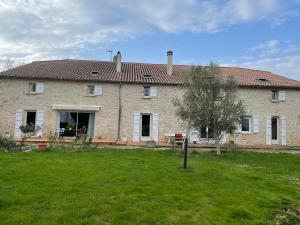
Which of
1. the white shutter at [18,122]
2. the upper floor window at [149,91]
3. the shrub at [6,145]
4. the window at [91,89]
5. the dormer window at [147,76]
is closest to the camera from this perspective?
the shrub at [6,145]

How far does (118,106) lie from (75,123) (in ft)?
12.7

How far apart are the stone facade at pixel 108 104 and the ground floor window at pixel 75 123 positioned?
1.87 feet

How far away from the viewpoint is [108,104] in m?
23.2

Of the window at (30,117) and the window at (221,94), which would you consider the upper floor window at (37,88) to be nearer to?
the window at (30,117)

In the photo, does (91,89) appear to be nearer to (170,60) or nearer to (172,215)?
(170,60)

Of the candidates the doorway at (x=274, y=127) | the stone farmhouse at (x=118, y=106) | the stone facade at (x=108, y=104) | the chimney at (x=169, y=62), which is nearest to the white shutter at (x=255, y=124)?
the stone farmhouse at (x=118, y=106)

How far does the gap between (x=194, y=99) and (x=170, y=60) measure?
9408 millimetres

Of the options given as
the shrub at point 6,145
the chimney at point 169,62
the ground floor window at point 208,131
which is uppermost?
the chimney at point 169,62

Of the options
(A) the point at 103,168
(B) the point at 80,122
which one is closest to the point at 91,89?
(B) the point at 80,122

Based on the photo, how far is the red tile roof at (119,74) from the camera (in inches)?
911

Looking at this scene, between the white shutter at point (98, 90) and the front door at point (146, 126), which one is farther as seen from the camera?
the front door at point (146, 126)

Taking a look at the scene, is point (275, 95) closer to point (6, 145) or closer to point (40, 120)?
point (40, 120)

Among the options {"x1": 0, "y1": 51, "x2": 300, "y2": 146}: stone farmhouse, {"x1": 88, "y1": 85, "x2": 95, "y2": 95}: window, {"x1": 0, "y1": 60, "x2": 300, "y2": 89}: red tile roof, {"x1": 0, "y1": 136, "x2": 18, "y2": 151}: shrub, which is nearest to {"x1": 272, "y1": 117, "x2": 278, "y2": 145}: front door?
{"x1": 0, "y1": 51, "x2": 300, "y2": 146}: stone farmhouse

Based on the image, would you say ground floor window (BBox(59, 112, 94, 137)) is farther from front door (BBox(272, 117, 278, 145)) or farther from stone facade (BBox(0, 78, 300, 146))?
front door (BBox(272, 117, 278, 145))
